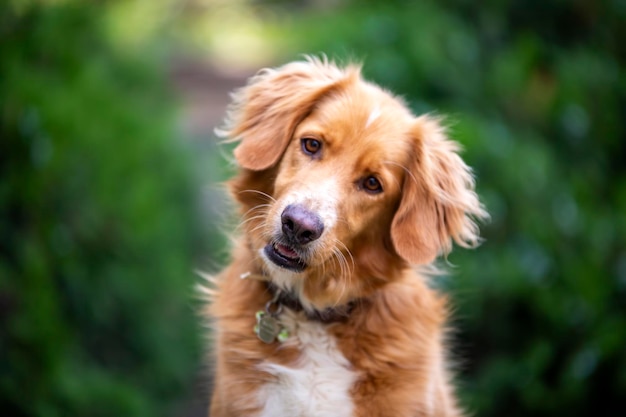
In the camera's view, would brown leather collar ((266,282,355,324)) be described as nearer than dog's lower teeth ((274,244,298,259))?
No

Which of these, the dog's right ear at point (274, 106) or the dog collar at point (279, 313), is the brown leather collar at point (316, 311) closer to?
→ the dog collar at point (279, 313)

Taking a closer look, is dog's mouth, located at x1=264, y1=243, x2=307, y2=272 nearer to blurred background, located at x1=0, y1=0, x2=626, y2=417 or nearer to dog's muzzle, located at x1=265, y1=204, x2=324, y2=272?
dog's muzzle, located at x1=265, y1=204, x2=324, y2=272

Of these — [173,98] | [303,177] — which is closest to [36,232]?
[303,177]

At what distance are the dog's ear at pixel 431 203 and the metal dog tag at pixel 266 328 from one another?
0.73m

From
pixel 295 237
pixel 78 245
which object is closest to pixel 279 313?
pixel 295 237

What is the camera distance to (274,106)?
14.3ft

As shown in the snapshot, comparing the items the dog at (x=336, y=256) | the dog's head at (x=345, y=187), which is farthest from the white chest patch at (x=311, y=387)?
the dog's head at (x=345, y=187)

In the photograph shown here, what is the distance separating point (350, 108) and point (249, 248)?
0.91 meters

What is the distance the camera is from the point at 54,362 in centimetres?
621

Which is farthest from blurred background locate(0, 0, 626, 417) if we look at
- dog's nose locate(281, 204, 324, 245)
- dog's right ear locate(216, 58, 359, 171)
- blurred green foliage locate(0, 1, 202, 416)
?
dog's nose locate(281, 204, 324, 245)

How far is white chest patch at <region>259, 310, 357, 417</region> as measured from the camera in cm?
392

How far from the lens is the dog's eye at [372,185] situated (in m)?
4.11

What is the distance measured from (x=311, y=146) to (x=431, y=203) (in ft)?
2.26

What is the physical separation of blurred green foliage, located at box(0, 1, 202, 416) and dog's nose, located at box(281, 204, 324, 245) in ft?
10.2
